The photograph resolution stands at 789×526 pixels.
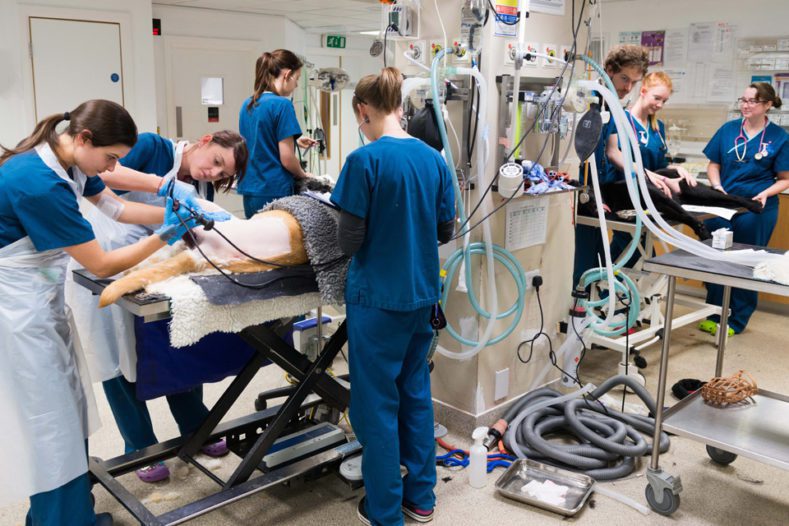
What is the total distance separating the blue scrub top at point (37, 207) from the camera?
178 centimetres

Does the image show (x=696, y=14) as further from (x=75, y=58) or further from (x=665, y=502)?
(x=75, y=58)

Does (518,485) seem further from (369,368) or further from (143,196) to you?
(143,196)

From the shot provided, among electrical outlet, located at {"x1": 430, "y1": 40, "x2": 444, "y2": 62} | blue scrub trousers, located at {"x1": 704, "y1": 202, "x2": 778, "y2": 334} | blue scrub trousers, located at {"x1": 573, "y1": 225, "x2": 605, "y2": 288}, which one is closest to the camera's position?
electrical outlet, located at {"x1": 430, "y1": 40, "x2": 444, "y2": 62}

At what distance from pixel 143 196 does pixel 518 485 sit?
5.62 ft

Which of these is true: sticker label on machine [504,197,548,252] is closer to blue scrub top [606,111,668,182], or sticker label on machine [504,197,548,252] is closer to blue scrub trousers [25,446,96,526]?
blue scrub top [606,111,668,182]

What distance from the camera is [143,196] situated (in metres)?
2.53

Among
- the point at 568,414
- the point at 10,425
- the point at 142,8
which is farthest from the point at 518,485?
the point at 142,8

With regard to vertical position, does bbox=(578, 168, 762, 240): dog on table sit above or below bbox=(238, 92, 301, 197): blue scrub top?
below

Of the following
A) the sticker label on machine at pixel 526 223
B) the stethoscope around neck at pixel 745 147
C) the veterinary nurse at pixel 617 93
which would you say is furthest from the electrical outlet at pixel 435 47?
the stethoscope around neck at pixel 745 147

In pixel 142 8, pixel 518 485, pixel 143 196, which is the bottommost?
pixel 518 485

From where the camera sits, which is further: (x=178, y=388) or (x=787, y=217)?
(x=787, y=217)

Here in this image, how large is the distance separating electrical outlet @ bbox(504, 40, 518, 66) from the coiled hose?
52.8 inches

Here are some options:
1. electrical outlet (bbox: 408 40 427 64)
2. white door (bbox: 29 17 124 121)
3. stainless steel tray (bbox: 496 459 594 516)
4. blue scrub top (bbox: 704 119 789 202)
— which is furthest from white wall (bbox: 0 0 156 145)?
stainless steel tray (bbox: 496 459 594 516)

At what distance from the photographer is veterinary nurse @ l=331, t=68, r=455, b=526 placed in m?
2.05
